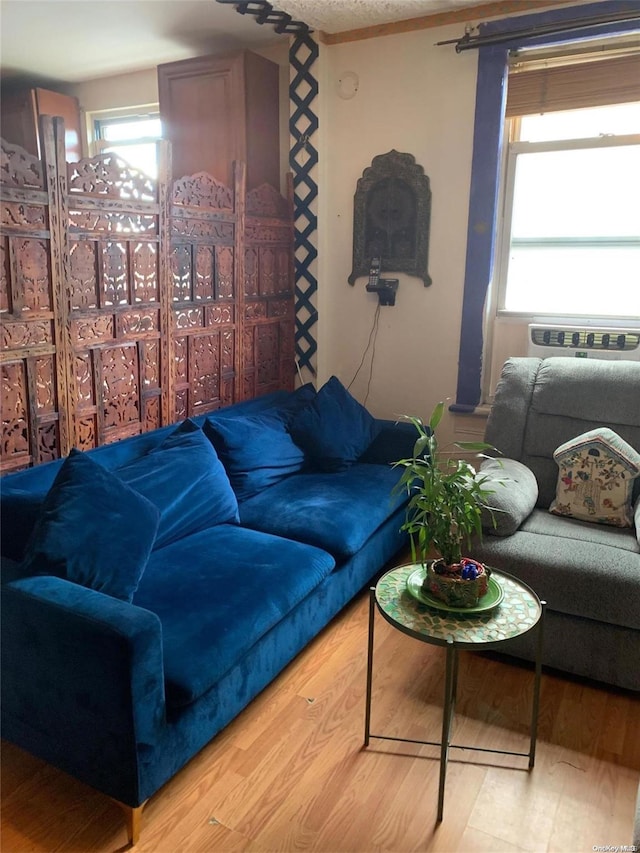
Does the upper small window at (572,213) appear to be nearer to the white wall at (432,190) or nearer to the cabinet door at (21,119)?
the white wall at (432,190)

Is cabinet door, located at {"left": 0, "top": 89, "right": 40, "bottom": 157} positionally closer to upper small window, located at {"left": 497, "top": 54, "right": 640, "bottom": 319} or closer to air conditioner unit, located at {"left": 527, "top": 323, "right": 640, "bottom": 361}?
upper small window, located at {"left": 497, "top": 54, "right": 640, "bottom": 319}

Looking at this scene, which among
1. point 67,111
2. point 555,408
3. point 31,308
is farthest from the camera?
point 67,111

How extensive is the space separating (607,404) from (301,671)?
5.42 ft

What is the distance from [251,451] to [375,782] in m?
1.42

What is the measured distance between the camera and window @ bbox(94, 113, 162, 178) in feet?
15.5

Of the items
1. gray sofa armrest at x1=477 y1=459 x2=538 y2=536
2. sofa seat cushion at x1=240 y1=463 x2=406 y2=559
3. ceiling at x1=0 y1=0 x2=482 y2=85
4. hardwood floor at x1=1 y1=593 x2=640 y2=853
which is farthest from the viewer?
ceiling at x1=0 y1=0 x2=482 y2=85

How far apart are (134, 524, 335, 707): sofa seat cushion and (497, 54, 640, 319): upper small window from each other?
200 centimetres

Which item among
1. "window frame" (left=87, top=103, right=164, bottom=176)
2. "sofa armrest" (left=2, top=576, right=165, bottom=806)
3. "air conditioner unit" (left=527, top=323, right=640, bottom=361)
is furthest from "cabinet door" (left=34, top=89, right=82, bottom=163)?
"sofa armrest" (left=2, top=576, right=165, bottom=806)

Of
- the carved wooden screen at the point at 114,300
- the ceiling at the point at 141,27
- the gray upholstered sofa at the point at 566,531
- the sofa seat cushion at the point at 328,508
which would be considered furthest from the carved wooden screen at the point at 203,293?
the gray upholstered sofa at the point at 566,531

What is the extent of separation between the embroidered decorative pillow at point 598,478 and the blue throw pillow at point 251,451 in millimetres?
1190

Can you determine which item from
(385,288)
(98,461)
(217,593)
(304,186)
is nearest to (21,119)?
(304,186)

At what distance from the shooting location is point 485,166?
3.33 metres

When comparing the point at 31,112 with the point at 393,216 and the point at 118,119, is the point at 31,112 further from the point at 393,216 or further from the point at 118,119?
the point at 393,216

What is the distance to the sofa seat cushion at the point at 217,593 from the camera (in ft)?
5.60
